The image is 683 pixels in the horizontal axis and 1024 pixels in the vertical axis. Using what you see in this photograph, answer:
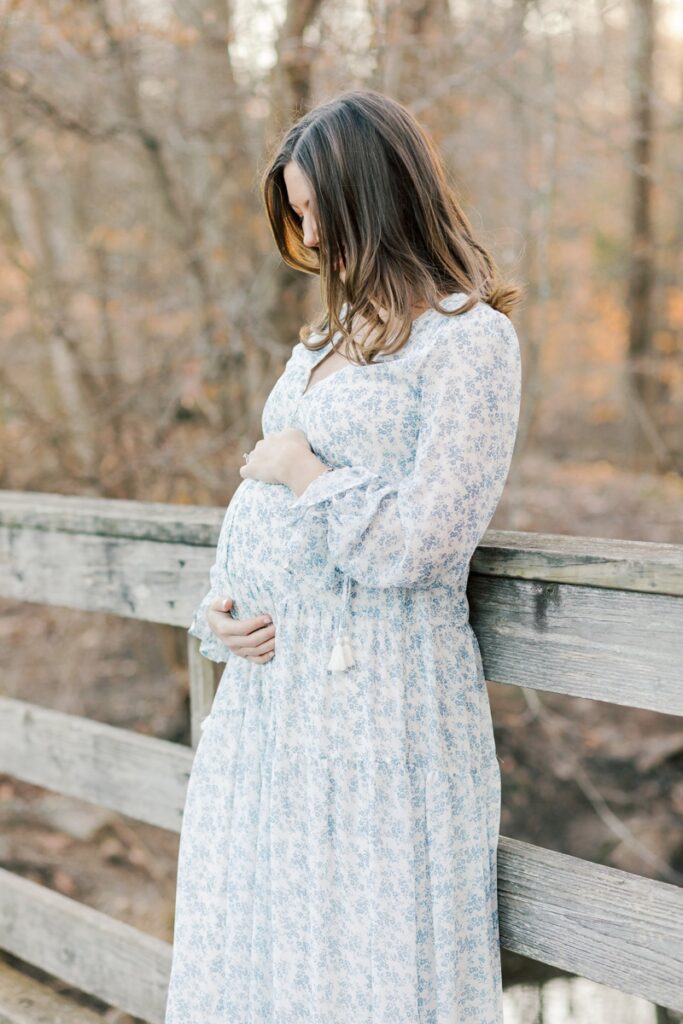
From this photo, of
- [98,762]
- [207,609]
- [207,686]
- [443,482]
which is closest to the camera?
[443,482]

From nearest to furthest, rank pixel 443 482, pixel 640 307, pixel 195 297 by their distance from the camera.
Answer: pixel 443 482, pixel 195 297, pixel 640 307

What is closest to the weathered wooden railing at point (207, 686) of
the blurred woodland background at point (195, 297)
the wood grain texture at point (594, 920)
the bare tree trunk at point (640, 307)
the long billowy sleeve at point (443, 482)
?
the wood grain texture at point (594, 920)

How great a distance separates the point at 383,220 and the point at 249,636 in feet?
2.31

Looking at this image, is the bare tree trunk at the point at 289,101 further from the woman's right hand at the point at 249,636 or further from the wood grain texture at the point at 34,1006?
the wood grain texture at the point at 34,1006

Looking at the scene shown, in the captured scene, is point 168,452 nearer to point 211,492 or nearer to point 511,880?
point 211,492

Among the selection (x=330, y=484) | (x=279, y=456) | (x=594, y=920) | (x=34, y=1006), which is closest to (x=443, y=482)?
(x=330, y=484)

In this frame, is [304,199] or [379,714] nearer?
[379,714]

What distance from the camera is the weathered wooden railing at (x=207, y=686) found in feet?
4.91

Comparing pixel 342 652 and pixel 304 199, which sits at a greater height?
pixel 304 199

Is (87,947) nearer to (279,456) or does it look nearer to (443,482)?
(279,456)

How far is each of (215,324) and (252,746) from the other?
11.2ft

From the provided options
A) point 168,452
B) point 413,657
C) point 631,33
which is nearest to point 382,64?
point 168,452

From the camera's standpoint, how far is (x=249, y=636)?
1755 millimetres

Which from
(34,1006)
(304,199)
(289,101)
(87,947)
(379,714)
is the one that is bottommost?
(34,1006)
